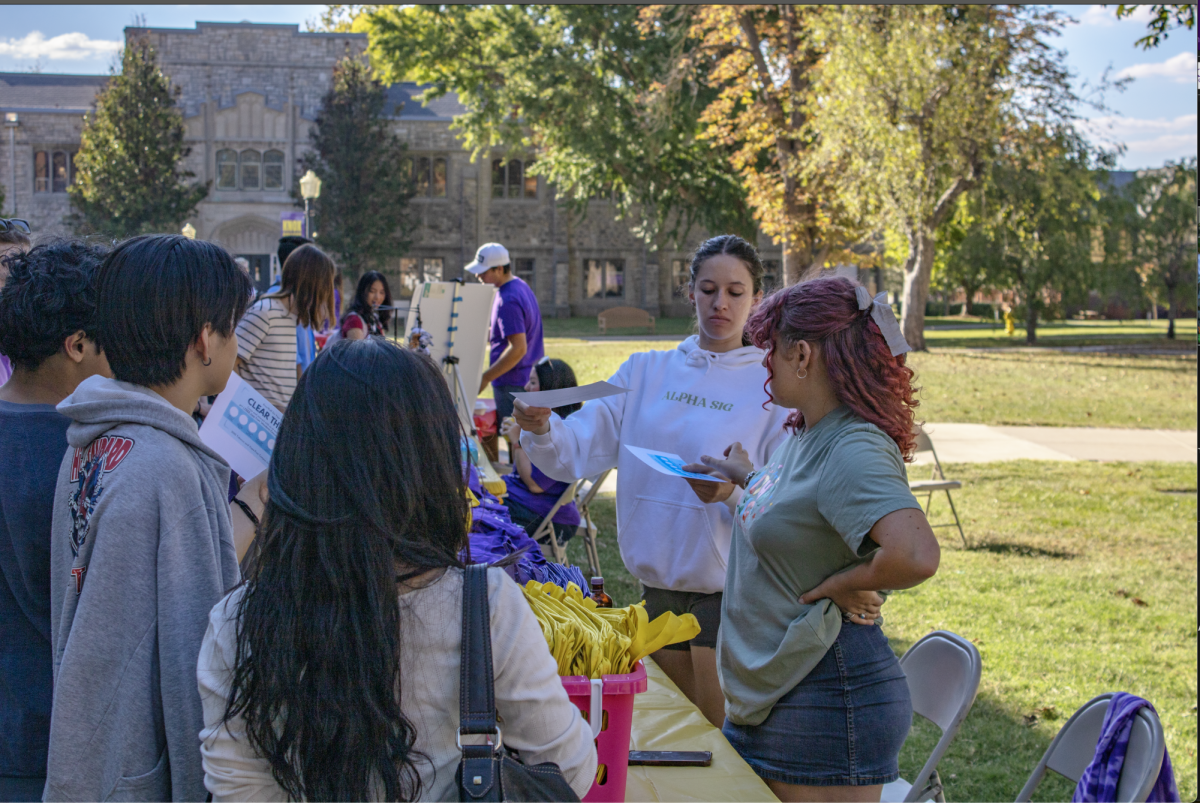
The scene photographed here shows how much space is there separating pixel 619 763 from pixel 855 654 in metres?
0.62

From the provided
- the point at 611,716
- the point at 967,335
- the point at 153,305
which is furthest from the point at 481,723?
the point at 967,335

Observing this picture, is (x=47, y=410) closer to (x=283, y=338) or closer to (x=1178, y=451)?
(x=283, y=338)

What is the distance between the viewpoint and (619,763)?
1921 millimetres

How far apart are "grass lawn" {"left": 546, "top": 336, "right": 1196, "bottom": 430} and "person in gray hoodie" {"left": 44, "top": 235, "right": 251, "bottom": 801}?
10216 millimetres

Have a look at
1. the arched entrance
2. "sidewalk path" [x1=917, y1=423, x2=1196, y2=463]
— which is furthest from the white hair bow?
the arched entrance

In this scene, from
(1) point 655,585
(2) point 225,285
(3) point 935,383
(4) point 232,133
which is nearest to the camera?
(2) point 225,285

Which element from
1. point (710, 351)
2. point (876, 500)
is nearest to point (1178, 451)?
point (710, 351)

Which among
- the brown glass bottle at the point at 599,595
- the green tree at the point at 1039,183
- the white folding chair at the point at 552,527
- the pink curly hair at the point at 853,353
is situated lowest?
the white folding chair at the point at 552,527

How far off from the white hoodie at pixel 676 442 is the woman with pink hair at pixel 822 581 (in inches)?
25.5

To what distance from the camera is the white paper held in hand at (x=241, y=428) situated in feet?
8.15

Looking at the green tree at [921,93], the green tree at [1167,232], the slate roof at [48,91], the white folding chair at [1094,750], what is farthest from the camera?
the slate roof at [48,91]

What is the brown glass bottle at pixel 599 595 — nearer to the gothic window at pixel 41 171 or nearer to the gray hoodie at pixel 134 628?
the gray hoodie at pixel 134 628

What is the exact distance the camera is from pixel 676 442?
2971mm

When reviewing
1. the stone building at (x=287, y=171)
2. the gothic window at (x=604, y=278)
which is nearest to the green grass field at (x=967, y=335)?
the gothic window at (x=604, y=278)
